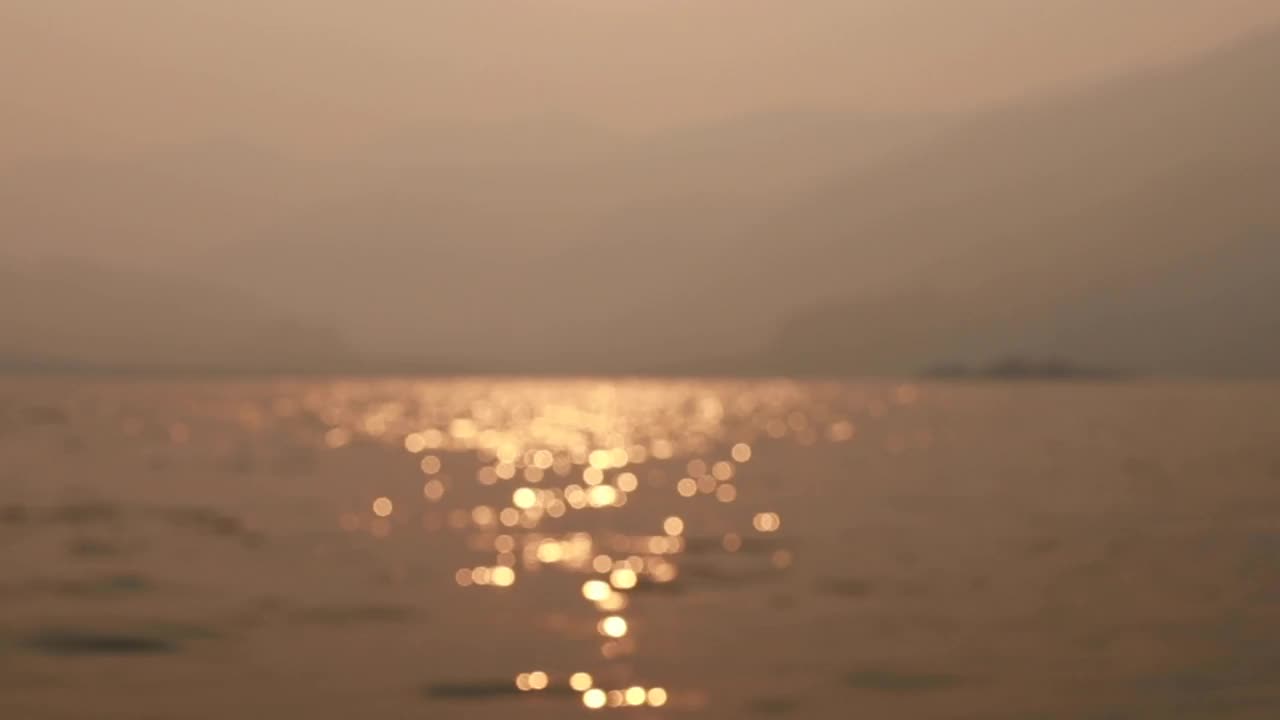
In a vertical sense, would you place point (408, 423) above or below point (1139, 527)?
above

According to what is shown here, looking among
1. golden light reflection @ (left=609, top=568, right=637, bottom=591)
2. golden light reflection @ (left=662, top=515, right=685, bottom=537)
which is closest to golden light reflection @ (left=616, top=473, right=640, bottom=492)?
golden light reflection @ (left=662, top=515, right=685, bottom=537)

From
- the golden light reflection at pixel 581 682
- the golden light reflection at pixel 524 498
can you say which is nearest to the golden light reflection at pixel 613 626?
the golden light reflection at pixel 581 682

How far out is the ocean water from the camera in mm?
17172

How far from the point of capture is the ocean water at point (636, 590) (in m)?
17.2

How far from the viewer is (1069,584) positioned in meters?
25.1

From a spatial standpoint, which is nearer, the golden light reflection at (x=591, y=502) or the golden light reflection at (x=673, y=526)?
the golden light reflection at (x=591, y=502)

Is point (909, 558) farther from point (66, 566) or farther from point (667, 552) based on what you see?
point (66, 566)

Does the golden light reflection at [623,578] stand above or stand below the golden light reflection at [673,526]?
below

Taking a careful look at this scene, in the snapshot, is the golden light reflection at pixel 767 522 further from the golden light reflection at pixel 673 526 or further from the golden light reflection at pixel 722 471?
the golden light reflection at pixel 722 471

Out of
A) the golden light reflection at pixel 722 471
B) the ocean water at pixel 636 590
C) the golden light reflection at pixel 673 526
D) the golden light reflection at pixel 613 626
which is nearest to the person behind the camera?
the ocean water at pixel 636 590

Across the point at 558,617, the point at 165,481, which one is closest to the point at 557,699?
the point at 558,617

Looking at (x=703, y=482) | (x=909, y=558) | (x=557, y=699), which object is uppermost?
(x=703, y=482)

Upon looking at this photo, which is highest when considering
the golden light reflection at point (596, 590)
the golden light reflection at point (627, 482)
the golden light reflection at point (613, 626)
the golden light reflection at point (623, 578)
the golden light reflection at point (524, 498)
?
the golden light reflection at point (627, 482)

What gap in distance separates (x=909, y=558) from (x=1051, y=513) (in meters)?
8.82
